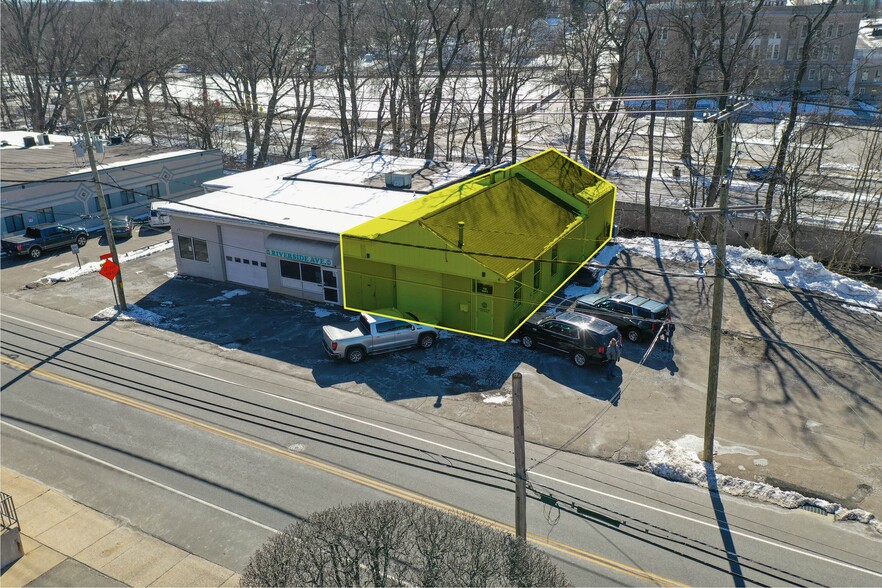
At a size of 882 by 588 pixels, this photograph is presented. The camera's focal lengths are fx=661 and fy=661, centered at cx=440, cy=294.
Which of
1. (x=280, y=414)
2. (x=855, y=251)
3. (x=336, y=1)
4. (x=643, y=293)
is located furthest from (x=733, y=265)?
(x=336, y=1)

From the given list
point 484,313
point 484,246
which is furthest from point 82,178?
point 484,246

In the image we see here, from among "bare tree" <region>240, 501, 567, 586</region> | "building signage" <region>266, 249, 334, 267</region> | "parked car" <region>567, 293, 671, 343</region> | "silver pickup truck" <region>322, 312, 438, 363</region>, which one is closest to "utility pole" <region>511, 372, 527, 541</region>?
"bare tree" <region>240, 501, 567, 586</region>

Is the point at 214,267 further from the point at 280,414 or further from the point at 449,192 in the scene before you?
the point at 449,192

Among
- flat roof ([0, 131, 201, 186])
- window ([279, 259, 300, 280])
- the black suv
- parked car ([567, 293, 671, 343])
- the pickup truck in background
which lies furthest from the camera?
flat roof ([0, 131, 201, 186])

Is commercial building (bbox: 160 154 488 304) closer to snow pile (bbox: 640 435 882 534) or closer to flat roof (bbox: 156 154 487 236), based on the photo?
flat roof (bbox: 156 154 487 236)

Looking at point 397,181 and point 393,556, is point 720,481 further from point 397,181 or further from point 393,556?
point 397,181

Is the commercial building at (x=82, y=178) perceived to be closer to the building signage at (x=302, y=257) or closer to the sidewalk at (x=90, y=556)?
the building signage at (x=302, y=257)
